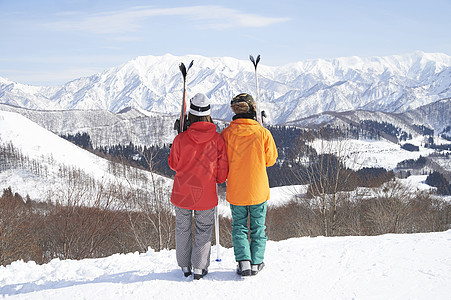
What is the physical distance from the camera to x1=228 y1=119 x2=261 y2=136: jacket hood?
4484 mm

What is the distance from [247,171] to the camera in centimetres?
457

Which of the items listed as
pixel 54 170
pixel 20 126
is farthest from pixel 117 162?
pixel 20 126

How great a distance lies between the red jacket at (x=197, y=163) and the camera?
4.46 meters

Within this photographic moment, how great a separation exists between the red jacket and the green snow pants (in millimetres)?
444

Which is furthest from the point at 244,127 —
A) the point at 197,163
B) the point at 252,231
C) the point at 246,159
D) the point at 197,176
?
the point at 252,231

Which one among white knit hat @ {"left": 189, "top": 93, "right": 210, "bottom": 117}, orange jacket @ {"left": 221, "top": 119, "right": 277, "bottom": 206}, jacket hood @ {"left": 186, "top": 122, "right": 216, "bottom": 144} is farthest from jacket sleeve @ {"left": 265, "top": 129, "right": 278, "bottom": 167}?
white knit hat @ {"left": 189, "top": 93, "right": 210, "bottom": 117}

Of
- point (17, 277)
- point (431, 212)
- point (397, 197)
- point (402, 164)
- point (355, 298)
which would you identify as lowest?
point (402, 164)

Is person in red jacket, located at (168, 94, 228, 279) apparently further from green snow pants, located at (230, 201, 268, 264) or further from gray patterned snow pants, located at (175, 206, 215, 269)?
green snow pants, located at (230, 201, 268, 264)

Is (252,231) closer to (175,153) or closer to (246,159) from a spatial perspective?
(246,159)

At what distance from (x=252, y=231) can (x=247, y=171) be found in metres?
0.87

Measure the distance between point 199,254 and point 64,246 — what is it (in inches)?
272

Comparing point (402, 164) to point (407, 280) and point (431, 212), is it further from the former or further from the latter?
point (407, 280)

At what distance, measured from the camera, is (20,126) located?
147 m

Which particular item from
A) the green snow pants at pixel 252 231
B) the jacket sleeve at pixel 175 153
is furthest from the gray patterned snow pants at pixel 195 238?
the jacket sleeve at pixel 175 153
